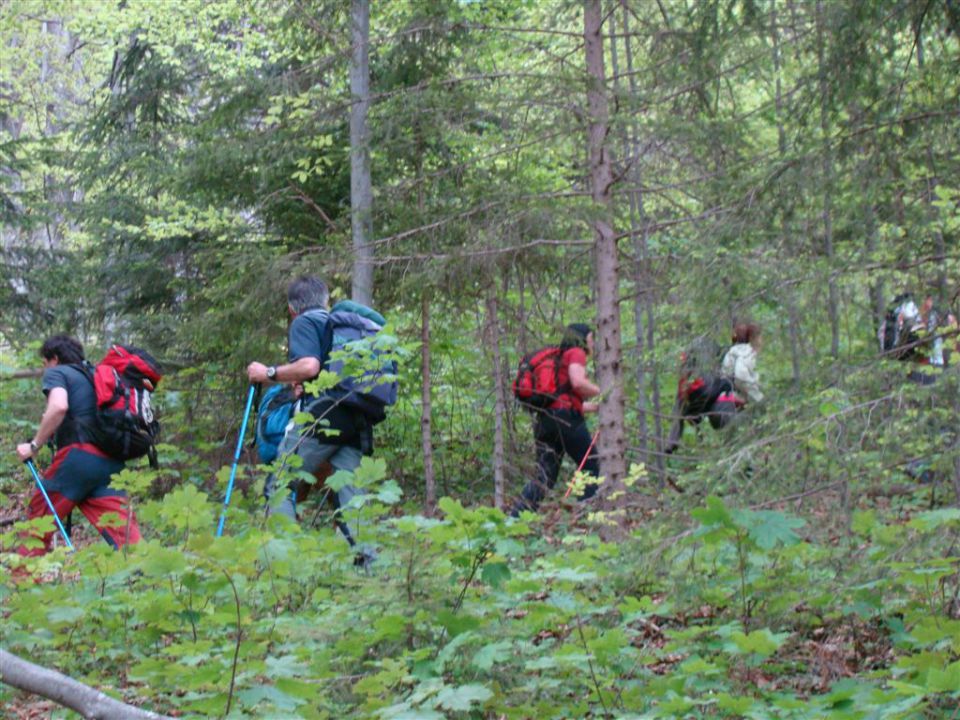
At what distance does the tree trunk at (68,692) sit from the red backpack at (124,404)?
4468 millimetres

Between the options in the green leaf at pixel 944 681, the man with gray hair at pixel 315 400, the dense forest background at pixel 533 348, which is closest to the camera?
the green leaf at pixel 944 681

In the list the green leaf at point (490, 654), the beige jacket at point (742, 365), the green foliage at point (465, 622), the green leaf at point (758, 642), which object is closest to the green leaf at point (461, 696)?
the green foliage at point (465, 622)

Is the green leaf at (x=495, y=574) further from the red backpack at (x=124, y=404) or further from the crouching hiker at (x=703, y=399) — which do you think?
the red backpack at (x=124, y=404)

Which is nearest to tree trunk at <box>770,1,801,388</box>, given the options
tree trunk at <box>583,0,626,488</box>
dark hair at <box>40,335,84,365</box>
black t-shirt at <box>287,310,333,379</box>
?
tree trunk at <box>583,0,626,488</box>

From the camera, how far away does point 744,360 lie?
9.18m

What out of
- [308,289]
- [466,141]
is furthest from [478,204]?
[308,289]

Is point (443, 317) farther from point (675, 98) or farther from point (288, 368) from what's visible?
point (288, 368)

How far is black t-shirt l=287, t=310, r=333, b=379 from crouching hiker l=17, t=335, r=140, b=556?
150 centimetres

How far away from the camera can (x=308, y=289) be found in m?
6.77

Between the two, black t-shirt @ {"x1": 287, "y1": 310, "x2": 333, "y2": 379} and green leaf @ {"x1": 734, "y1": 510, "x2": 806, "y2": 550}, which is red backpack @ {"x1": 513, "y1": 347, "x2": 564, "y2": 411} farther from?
green leaf @ {"x1": 734, "y1": 510, "x2": 806, "y2": 550}

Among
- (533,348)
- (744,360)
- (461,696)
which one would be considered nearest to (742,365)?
(744,360)

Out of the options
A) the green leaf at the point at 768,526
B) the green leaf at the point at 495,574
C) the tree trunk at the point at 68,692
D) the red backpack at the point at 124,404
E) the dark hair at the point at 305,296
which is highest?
the dark hair at the point at 305,296

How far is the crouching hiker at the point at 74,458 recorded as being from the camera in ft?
22.7

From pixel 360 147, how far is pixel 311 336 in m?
3.05
